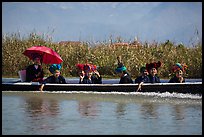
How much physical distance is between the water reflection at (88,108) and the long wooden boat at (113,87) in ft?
8.81

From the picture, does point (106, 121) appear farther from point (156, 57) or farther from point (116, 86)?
point (156, 57)

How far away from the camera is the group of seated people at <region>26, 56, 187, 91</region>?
55.3 feet

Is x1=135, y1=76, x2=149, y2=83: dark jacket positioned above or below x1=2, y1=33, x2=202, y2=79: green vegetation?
below

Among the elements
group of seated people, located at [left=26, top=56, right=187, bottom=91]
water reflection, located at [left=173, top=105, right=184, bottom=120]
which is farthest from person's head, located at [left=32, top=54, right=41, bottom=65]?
water reflection, located at [left=173, top=105, right=184, bottom=120]

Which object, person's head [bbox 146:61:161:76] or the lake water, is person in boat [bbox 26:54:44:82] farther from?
person's head [bbox 146:61:161:76]

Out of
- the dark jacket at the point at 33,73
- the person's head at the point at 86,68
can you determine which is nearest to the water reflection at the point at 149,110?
the person's head at the point at 86,68

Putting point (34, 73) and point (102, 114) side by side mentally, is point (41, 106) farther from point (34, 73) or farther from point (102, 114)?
point (34, 73)

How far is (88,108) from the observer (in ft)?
40.6

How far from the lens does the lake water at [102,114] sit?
9.23 metres

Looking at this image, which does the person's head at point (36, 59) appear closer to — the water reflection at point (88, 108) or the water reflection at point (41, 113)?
the water reflection at point (41, 113)

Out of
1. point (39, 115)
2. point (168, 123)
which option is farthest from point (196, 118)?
point (39, 115)

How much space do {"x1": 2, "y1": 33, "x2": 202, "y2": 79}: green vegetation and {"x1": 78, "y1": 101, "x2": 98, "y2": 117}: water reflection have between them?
9.79m

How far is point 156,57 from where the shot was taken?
24.2 metres

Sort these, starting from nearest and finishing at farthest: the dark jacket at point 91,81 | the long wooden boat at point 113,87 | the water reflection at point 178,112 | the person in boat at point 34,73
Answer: the water reflection at point 178,112
the long wooden boat at point 113,87
the dark jacket at point 91,81
the person in boat at point 34,73
